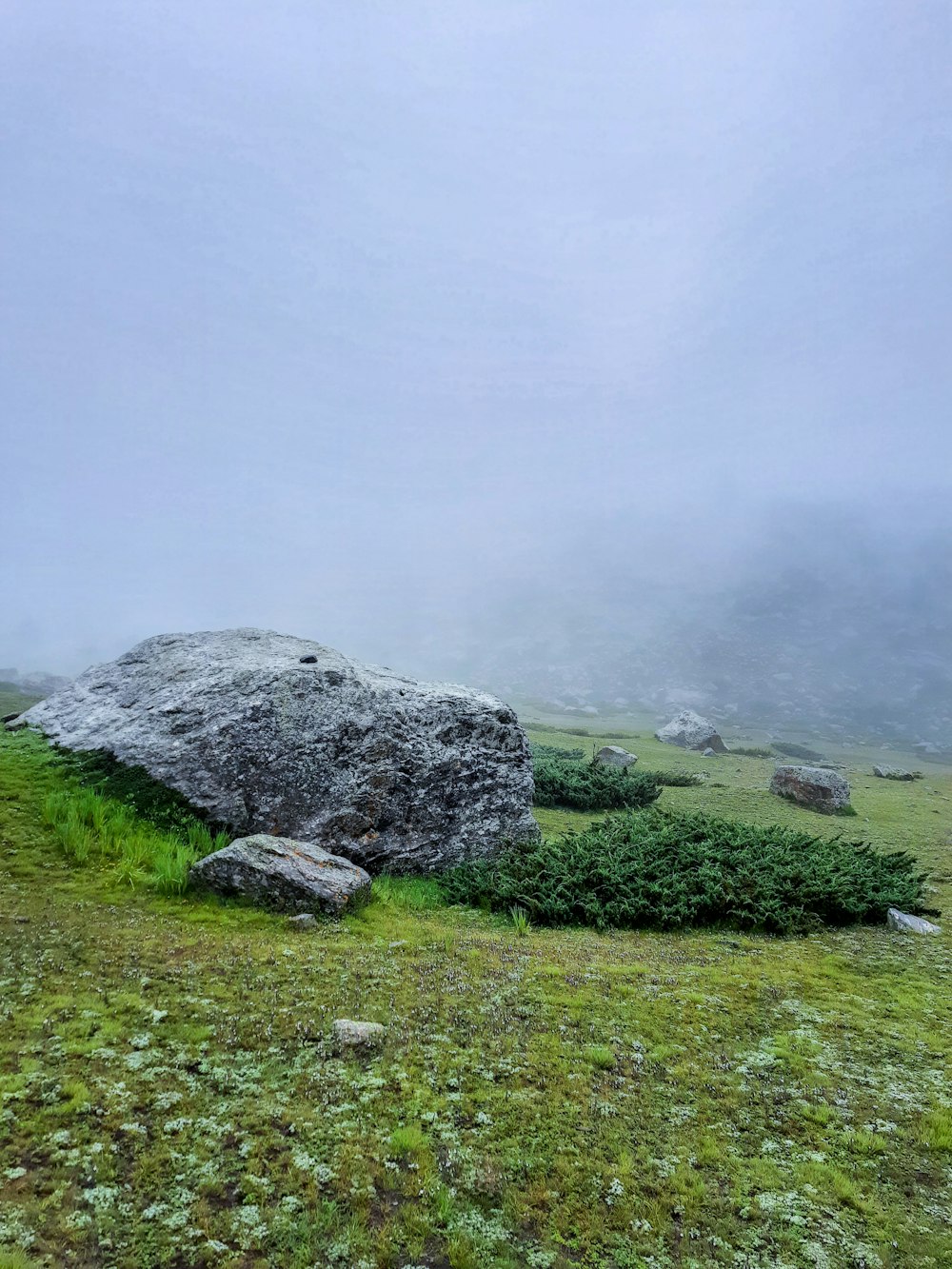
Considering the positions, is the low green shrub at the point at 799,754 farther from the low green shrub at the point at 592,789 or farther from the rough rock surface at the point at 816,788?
the low green shrub at the point at 592,789

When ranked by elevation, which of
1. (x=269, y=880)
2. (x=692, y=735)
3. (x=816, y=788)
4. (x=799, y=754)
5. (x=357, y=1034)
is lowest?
(x=799, y=754)

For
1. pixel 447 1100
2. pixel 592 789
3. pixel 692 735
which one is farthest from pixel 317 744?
pixel 692 735

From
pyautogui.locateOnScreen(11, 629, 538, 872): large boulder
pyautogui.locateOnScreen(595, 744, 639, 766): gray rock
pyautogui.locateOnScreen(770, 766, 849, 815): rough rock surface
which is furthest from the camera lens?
pyautogui.locateOnScreen(595, 744, 639, 766): gray rock

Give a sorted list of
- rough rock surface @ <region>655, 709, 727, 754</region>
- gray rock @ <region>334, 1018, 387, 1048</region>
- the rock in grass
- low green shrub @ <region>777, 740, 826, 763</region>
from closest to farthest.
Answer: gray rock @ <region>334, 1018, 387, 1048</region> → the rock in grass → rough rock surface @ <region>655, 709, 727, 754</region> → low green shrub @ <region>777, 740, 826, 763</region>

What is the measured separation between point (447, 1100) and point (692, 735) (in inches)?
1996

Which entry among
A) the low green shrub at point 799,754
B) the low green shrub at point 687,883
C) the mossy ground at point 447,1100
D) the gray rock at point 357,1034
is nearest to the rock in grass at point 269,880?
the mossy ground at point 447,1100

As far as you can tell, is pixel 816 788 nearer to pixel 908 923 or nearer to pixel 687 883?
pixel 908 923

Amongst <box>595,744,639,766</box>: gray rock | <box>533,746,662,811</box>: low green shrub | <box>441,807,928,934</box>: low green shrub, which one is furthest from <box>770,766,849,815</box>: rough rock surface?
<box>441,807,928,934</box>: low green shrub

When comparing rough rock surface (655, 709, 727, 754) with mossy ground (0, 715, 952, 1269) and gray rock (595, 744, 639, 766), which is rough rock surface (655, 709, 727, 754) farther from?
mossy ground (0, 715, 952, 1269)

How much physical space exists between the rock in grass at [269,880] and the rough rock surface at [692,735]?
4576 centimetres

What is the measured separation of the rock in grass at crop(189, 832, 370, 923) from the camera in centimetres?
1123

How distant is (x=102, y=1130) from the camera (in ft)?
17.9

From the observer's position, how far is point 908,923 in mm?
12656

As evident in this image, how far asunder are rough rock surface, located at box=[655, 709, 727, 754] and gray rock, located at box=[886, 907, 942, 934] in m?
40.0
